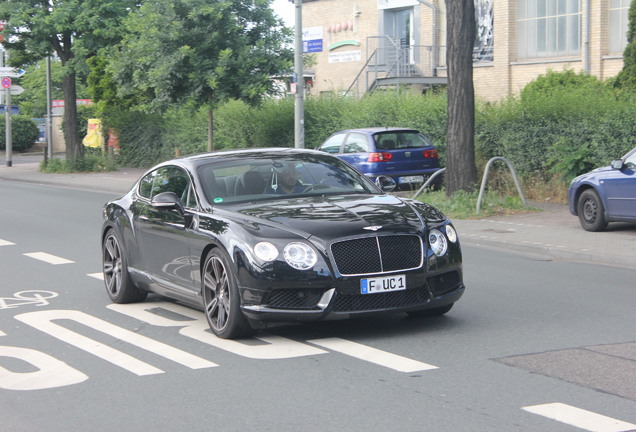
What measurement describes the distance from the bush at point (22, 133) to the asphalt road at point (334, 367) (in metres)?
50.6

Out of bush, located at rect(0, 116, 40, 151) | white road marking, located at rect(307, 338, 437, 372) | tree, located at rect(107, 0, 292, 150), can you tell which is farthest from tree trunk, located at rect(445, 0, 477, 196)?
bush, located at rect(0, 116, 40, 151)

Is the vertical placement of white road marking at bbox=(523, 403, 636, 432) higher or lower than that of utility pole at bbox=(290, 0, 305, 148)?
lower

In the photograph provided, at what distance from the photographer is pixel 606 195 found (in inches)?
588

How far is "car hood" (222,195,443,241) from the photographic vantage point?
755 cm

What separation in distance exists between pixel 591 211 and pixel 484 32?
2233 cm

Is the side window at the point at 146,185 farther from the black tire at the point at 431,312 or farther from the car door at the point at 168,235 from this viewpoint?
the black tire at the point at 431,312

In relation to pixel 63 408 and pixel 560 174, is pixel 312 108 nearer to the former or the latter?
pixel 560 174

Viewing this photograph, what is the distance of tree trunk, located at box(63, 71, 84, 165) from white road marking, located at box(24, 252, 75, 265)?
22829 mm

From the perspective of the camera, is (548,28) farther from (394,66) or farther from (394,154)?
(394,154)

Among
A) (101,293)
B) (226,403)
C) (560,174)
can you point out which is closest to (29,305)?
(101,293)

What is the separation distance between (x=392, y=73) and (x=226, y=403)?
3469cm

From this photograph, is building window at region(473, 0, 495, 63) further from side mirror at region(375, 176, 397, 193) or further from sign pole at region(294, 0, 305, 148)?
side mirror at region(375, 176, 397, 193)

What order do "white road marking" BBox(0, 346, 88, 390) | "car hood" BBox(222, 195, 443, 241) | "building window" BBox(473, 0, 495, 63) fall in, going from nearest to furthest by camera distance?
1. "white road marking" BBox(0, 346, 88, 390)
2. "car hood" BBox(222, 195, 443, 241)
3. "building window" BBox(473, 0, 495, 63)

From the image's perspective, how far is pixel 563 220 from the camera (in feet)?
55.6
